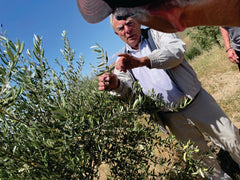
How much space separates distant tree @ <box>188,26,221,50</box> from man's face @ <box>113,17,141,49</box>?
1982cm

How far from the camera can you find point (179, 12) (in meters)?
0.81

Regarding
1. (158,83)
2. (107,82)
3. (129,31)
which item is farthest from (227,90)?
(107,82)

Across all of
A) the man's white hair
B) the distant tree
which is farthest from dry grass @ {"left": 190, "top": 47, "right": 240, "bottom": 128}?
the distant tree

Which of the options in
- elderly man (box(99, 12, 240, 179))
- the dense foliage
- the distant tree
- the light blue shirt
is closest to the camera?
the dense foliage

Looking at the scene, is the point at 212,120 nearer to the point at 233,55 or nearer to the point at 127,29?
the point at 127,29

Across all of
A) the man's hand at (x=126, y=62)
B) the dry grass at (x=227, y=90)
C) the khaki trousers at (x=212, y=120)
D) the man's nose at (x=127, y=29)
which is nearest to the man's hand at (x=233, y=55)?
the khaki trousers at (x=212, y=120)

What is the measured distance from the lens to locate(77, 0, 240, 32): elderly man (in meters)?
0.78

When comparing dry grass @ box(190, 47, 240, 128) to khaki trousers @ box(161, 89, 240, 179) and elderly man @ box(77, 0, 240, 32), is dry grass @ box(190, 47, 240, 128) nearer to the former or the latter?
khaki trousers @ box(161, 89, 240, 179)

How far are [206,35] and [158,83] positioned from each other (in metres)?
22.2

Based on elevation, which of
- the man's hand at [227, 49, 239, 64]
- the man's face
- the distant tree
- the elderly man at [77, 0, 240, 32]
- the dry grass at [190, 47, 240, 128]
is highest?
the distant tree

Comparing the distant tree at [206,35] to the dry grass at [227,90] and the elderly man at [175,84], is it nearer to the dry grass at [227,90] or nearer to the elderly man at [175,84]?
the dry grass at [227,90]

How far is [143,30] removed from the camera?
10.1ft

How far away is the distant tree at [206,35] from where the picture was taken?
20.3m

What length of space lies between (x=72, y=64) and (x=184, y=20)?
1.72 meters
